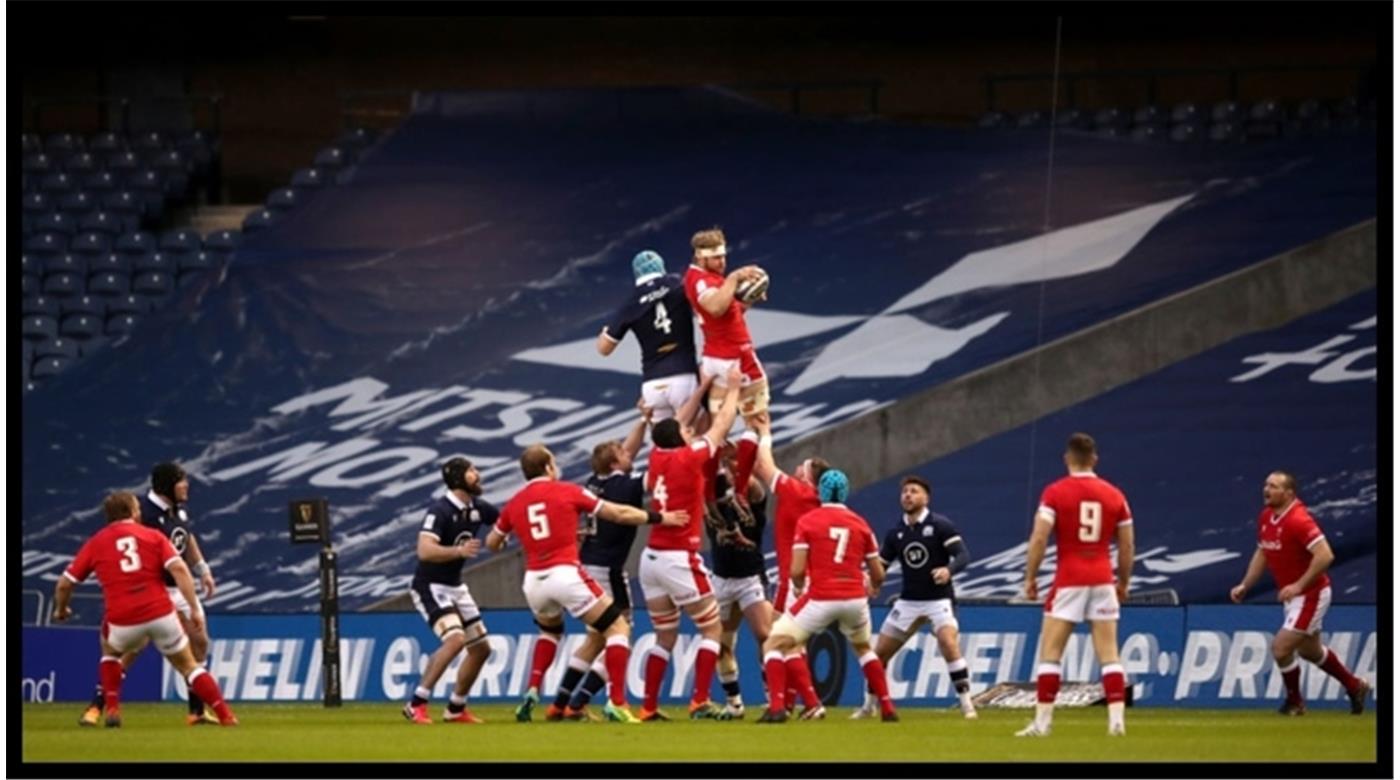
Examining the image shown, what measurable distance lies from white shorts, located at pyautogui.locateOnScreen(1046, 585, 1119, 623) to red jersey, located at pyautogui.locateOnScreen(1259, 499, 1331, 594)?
4165mm

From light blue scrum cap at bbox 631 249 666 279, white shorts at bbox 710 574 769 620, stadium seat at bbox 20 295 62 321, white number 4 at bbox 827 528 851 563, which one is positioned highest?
light blue scrum cap at bbox 631 249 666 279

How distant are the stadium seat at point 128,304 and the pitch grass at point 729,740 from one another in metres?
12.5

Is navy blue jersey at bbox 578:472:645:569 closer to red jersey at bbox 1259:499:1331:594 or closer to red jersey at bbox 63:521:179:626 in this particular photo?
red jersey at bbox 63:521:179:626

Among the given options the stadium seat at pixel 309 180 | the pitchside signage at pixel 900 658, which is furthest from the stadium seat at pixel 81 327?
the pitchside signage at pixel 900 658

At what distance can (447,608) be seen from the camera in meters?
19.2

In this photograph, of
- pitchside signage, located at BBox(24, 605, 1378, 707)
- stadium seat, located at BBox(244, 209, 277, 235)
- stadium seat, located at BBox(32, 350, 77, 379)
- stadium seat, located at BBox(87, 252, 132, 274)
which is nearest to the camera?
pitchside signage, located at BBox(24, 605, 1378, 707)

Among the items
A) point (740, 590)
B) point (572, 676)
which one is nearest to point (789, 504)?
point (740, 590)

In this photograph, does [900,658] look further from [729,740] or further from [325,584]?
[729,740]

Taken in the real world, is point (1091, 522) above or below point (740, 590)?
above

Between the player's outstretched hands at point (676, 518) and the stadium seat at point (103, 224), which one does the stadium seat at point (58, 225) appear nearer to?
the stadium seat at point (103, 224)

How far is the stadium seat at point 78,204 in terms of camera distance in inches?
1328

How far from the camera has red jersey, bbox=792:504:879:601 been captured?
17688mm

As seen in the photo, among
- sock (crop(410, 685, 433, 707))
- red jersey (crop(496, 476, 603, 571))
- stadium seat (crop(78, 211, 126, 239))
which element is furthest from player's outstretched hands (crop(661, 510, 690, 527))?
stadium seat (crop(78, 211, 126, 239))

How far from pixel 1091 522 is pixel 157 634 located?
20.4ft
